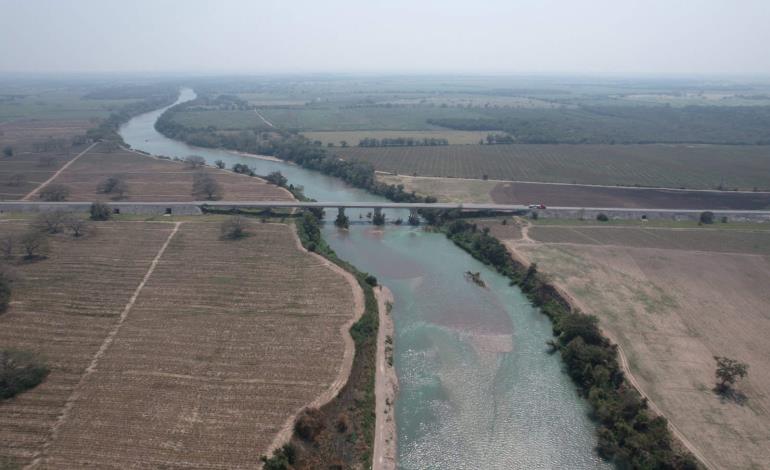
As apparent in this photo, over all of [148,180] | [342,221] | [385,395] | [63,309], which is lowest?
[385,395]

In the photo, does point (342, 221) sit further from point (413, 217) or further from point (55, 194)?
point (55, 194)

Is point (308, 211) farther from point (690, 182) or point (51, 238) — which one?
point (690, 182)

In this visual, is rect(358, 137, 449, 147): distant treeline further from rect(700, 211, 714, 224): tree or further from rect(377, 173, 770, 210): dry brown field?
rect(700, 211, 714, 224): tree

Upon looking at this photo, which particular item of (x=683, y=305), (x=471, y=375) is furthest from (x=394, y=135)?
(x=471, y=375)

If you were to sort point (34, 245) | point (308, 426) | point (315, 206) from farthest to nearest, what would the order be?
point (315, 206) → point (34, 245) → point (308, 426)

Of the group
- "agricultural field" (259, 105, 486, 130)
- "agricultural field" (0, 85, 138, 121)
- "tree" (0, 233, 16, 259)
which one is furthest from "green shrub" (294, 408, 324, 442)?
"agricultural field" (0, 85, 138, 121)

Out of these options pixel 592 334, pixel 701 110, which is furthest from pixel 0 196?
pixel 701 110
